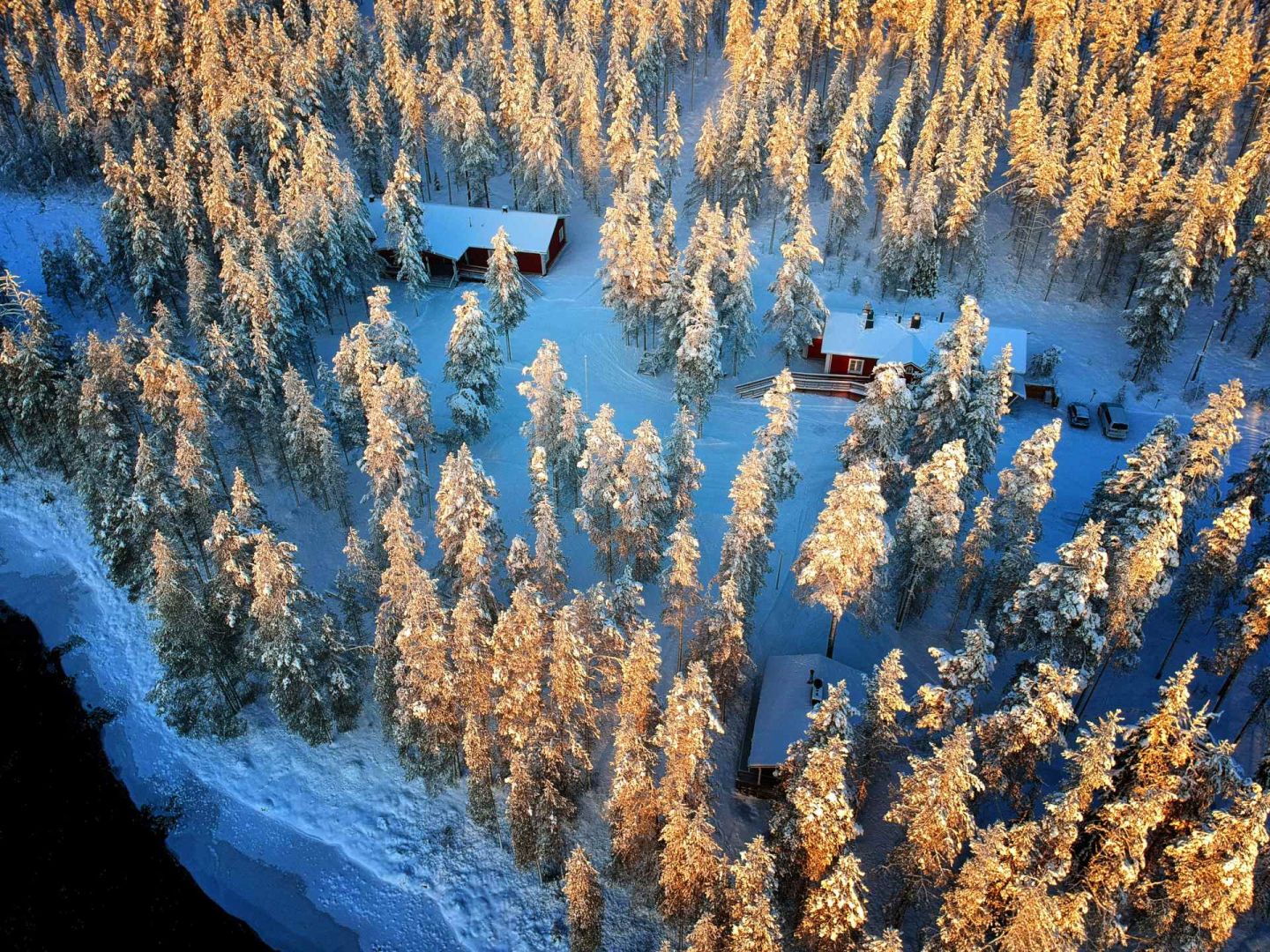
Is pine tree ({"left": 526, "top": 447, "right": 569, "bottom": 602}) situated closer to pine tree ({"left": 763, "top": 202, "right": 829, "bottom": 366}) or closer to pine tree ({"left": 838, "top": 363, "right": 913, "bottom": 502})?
pine tree ({"left": 838, "top": 363, "right": 913, "bottom": 502})

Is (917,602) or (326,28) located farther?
(326,28)

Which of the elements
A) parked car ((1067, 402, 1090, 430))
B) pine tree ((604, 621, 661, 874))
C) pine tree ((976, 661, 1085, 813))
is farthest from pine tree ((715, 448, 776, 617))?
parked car ((1067, 402, 1090, 430))

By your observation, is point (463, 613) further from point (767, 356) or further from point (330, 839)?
point (767, 356)

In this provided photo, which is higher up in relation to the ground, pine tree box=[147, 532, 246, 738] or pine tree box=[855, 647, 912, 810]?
pine tree box=[855, 647, 912, 810]

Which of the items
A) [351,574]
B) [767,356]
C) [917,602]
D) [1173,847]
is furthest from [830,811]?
[767,356]

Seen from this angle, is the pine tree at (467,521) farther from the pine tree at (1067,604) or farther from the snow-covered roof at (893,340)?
the snow-covered roof at (893,340)

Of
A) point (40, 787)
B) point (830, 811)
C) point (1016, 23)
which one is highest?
point (1016, 23)
